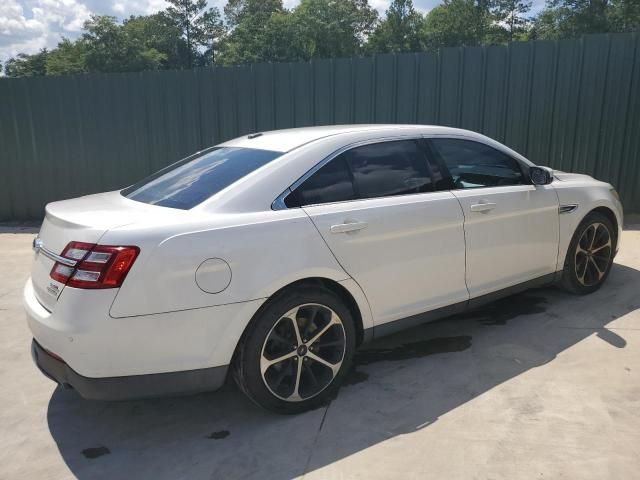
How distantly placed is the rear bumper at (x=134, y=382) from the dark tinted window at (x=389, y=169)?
1.40 meters

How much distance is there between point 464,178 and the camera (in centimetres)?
384

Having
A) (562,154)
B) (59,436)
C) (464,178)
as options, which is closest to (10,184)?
(59,436)

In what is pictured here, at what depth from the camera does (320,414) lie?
10.1 ft

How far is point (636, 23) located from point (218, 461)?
63.7m

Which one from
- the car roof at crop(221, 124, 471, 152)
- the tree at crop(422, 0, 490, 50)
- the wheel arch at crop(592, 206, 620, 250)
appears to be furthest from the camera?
the tree at crop(422, 0, 490, 50)

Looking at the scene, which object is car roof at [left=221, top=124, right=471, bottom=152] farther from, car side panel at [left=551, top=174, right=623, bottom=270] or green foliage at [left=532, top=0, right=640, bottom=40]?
green foliage at [left=532, top=0, right=640, bottom=40]

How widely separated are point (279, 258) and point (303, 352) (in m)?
0.58

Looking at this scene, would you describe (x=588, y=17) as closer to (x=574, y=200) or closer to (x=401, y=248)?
(x=574, y=200)

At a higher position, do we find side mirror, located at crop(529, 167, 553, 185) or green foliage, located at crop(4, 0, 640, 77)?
green foliage, located at crop(4, 0, 640, 77)

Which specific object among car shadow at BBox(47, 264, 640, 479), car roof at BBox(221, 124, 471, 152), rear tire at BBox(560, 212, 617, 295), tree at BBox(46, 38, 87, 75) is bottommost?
car shadow at BBox(47, 264, 640, 479)

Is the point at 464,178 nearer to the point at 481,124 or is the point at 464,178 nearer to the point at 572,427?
the point at 572,427

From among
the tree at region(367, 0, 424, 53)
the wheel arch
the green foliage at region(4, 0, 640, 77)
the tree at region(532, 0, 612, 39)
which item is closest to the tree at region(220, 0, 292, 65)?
the green foliage at region(4, 0, 640, 77)

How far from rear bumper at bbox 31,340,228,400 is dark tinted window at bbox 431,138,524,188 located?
2133 mm

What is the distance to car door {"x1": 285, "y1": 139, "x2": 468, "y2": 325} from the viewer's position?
3.12 metres
